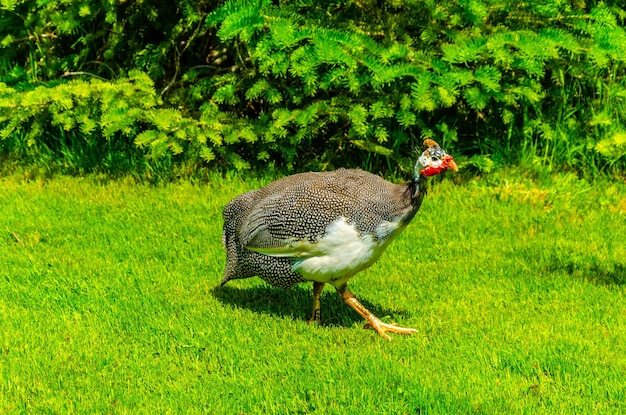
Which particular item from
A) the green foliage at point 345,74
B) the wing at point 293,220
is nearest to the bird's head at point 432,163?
the wing at point 293,220

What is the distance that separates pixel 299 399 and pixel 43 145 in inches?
185

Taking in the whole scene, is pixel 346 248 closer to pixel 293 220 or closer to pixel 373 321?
pixel 293 220

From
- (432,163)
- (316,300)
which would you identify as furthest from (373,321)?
(432,163)

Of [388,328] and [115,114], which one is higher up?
[115,114]

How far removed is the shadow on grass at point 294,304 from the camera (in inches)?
221

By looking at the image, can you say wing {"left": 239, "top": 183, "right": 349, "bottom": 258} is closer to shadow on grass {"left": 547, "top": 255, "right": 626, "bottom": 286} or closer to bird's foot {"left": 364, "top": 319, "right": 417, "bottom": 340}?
bird's foot {"left": 364, "top": 319, "right": 417, "bottom": 340}

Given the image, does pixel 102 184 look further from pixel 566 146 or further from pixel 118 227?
pixel 566 146

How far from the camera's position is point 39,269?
20.3 feet

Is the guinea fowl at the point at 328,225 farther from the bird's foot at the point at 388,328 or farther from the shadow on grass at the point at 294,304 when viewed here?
the shadow on grass at the point at 294,304

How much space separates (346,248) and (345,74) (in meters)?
2.50

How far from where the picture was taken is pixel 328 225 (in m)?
5.03

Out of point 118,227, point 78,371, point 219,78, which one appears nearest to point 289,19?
point 219,78

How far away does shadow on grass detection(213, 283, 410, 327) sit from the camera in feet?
18.5

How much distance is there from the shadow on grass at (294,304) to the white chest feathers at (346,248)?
57 cm
